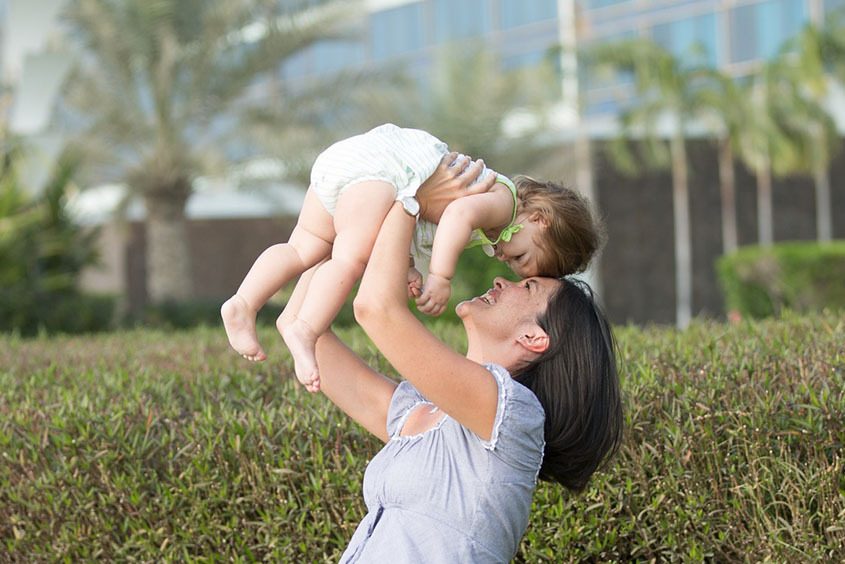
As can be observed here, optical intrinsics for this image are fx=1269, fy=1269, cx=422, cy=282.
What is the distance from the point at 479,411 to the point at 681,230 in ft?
77.1

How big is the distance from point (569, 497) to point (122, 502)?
3.98ft

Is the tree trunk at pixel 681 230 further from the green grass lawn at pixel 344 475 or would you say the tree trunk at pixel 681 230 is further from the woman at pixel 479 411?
the woman at pixel 479 411

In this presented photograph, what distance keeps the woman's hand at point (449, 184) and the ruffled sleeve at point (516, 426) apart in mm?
371

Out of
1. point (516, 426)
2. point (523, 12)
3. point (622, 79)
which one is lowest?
point (622, 79)

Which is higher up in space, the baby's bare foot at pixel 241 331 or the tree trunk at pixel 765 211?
the baby's bare foot at pixel 241 331

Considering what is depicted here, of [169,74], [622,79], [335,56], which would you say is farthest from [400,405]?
[335,56]

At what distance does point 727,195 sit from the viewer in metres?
25.7

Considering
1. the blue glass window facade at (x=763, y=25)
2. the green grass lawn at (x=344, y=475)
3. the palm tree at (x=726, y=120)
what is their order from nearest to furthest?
the green grass lawn at (x=344, y=475) → the palm tree at (x=726, y=120) → the blue glass window facade at (x=763, y=25)

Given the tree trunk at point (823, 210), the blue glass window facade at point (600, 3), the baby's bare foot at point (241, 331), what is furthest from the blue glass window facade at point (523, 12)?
the baby's bare foot at point (241, 331)

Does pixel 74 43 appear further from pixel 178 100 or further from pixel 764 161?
pixel 764 161

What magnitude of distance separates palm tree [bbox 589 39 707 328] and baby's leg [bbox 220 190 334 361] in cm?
2116

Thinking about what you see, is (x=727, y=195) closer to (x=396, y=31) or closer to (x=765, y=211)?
(x=765, y=211)

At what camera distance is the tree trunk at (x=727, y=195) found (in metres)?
25.2

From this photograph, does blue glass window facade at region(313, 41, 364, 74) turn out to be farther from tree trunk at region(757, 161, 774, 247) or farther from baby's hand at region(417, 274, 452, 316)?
baby's hand at region(417, 274, 452, 316)
